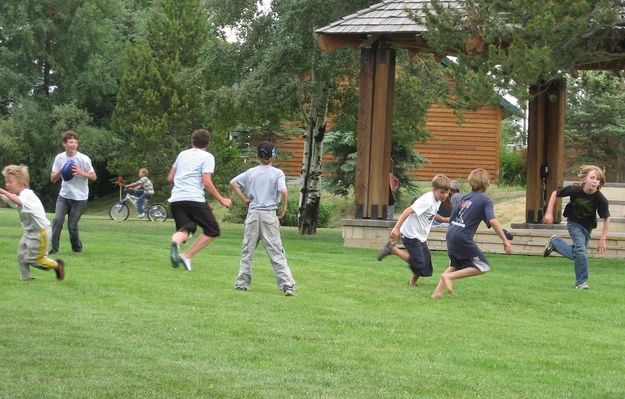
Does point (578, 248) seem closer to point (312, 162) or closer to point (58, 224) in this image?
point (58, 224)

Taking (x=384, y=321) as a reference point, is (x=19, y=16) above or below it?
above

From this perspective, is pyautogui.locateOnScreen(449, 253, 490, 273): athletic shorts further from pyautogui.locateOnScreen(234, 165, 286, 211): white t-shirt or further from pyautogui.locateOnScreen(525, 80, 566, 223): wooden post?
pyautogui.locateOnScreen(525, 80, 566, 223): wooden post

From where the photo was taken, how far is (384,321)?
36.4 ft

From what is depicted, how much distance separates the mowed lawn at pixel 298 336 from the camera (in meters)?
7.72

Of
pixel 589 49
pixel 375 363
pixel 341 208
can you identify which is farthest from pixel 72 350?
pixel 341 208

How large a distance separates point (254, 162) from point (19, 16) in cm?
1602

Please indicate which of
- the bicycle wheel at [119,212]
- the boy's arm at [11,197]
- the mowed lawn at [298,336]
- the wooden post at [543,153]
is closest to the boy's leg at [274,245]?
the mowed lawn at [298,336]

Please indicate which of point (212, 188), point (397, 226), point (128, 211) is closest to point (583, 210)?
point (397, 226)

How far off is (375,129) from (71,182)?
Result: 27.3ft

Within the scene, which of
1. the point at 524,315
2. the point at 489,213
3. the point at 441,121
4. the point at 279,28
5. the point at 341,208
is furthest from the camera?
the point at 441,121

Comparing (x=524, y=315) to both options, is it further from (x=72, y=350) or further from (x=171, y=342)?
(x=72, y=350)

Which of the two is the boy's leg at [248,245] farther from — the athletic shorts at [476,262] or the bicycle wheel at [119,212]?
the bicycle wheel at [119,212]

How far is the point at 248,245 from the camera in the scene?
13172 mm

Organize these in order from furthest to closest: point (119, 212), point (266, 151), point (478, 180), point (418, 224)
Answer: point (119, 212)
point (418, 224)
point (478, 180)
point (266, 151)
